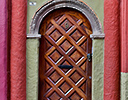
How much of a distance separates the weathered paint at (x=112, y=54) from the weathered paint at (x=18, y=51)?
4.82ft

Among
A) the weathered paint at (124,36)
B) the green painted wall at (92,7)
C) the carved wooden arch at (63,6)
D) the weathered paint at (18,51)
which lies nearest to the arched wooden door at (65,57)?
the carved wooden arch at (63,6)

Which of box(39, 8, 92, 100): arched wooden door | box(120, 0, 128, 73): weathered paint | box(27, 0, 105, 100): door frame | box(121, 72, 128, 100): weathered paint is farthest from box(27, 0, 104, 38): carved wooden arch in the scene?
box(121, 72, 128, 100): weathered paint

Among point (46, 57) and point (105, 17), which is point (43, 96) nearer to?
point (46, 57)

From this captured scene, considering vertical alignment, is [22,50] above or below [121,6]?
above

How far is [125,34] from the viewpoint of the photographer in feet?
8.45

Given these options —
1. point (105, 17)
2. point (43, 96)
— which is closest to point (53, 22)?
point (105, 17)

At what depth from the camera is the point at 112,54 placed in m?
2.64

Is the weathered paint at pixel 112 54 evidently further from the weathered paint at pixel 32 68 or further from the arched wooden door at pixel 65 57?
the weathered paint at pixel 32 68

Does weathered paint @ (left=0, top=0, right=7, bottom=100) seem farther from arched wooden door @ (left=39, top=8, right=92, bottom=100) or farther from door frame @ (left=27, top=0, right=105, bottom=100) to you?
arched wooden door @ (left=39, top=8, right=92, bottom=100)

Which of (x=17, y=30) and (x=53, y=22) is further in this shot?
(x=53, y=22)

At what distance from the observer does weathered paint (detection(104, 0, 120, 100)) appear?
8.66 feet

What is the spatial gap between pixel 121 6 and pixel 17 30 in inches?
73.8

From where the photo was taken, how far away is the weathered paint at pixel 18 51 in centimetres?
267

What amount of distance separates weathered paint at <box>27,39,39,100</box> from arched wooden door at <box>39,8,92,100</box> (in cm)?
15
